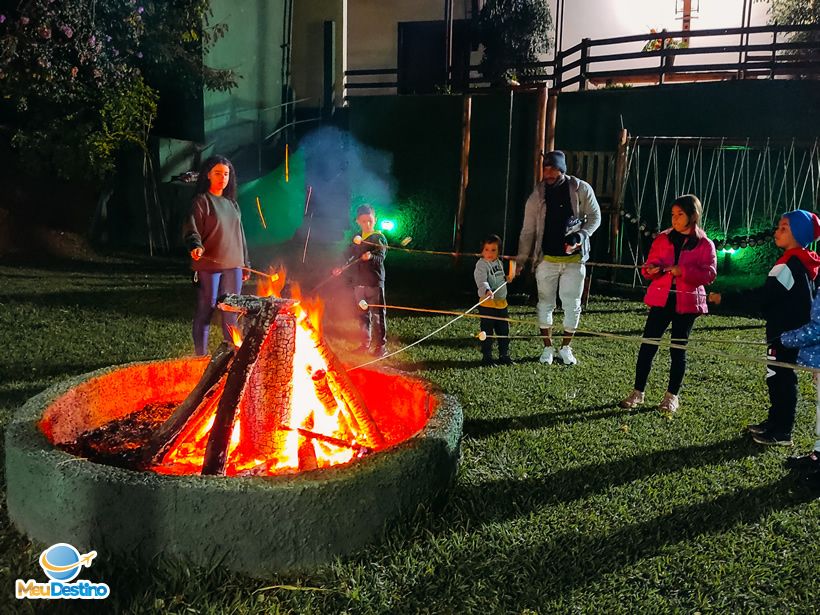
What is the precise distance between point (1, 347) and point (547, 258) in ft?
18.8

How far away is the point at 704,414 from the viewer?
18.5 feet

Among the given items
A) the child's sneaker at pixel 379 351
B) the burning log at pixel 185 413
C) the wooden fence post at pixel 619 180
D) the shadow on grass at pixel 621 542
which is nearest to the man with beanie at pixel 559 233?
the child's sneaker at pixel 379 351

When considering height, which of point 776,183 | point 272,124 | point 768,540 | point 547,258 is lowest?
point 768,540

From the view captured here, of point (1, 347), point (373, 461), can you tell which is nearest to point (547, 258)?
point (373, 461)

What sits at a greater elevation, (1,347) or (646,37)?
(646,37)

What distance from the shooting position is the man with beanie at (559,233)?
6.97m

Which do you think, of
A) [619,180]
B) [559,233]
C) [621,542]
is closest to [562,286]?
[559,233]

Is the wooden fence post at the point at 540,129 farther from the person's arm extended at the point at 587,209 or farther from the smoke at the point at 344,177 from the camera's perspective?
the person's arm extended at the point at 587,209

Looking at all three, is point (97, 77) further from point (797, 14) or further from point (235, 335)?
point (797, 14)

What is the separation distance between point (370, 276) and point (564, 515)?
4045mm

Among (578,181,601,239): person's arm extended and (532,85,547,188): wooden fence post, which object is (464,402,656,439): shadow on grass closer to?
(578,181,601,239): person's arm extended

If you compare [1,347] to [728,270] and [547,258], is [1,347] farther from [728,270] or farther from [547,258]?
[728,270]

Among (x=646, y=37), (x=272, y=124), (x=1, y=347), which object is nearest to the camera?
(x=1, y=347)

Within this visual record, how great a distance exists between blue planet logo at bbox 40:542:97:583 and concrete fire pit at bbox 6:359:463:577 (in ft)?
0.13
